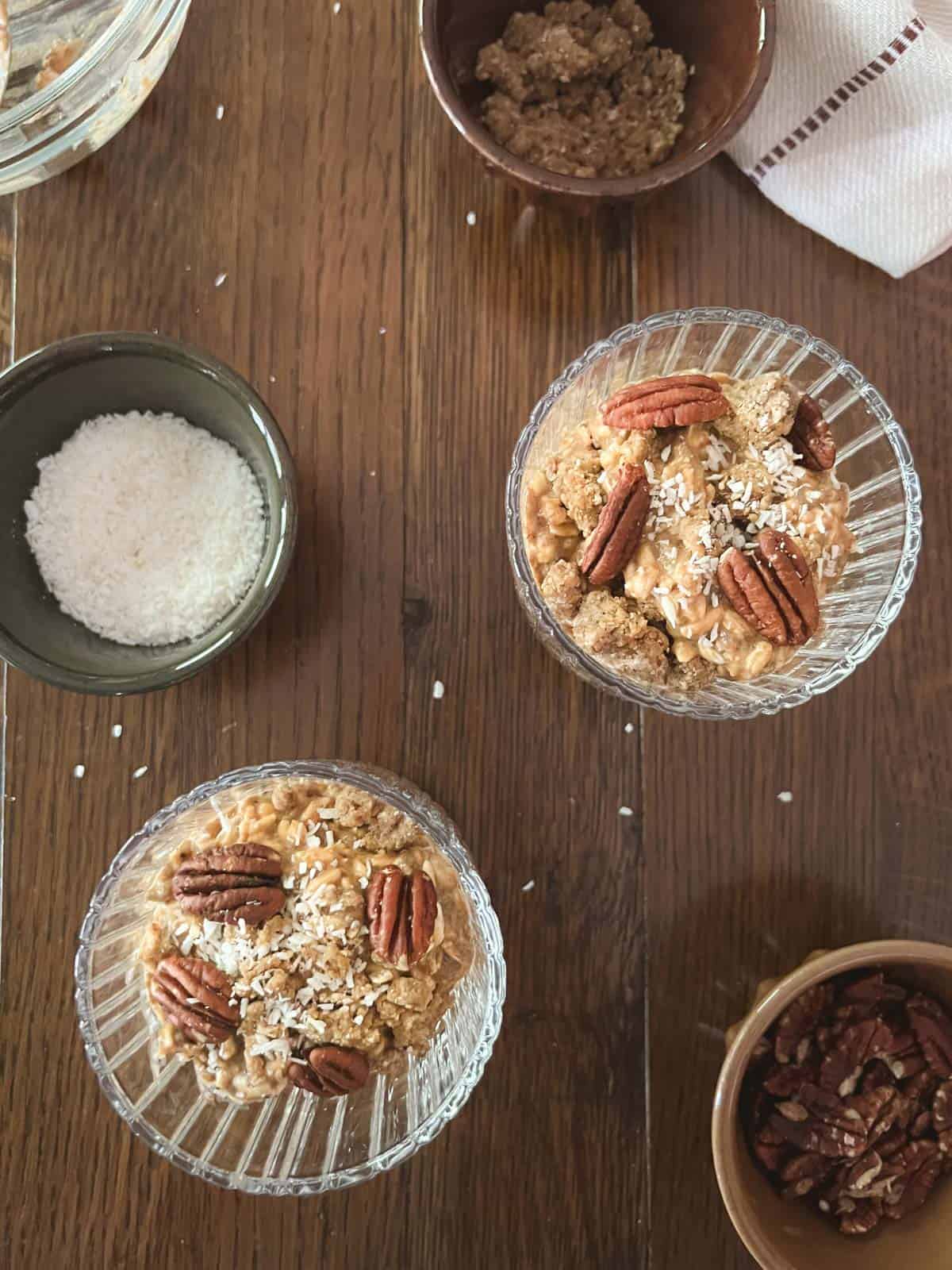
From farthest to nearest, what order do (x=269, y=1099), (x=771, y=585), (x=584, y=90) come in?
1. (x=584, y=90)
2. (x=269, y=1099)
3. (x=771, y=585)

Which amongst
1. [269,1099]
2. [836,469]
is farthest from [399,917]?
[836,469]

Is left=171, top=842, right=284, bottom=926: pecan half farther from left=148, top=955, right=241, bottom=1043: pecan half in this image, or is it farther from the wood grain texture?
the wood grain texture

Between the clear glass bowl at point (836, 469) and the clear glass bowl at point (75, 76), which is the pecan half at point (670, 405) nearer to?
the clear glass bowl at point (836, 469)

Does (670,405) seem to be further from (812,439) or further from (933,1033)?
(933,1033)

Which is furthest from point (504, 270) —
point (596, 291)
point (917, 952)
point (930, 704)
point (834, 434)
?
point (917, 952)

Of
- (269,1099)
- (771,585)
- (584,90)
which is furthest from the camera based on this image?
(584,90)

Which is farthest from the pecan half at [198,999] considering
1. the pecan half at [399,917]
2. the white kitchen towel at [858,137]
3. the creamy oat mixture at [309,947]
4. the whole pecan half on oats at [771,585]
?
the white kitchen towel at [858,137]

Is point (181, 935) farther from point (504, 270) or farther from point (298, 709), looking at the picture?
point (504, 270)
